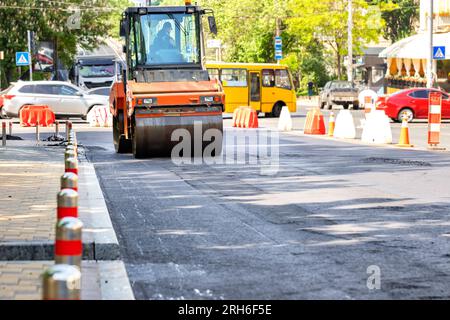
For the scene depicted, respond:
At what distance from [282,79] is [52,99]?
12.1m

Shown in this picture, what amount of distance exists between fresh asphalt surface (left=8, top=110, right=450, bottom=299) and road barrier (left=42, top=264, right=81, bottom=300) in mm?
3016

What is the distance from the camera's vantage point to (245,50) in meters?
85.6

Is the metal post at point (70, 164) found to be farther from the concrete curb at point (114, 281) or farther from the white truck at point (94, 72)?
the white truck at point (94, 72)

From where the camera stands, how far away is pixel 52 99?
40875mm

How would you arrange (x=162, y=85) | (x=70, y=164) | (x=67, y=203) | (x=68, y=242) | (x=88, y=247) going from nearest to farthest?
(x=68, y=242)
(x=67, y=203)
(x=70, y=164)
(x=88, y=247)
(x=162, y=85)

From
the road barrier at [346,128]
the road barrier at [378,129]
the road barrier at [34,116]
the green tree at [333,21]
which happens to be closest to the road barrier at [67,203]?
the road barrier at [378,129]

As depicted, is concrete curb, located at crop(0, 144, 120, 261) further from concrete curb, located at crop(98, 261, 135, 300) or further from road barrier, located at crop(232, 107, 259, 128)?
road barrier, located at crop(232, 107, 259, 128)

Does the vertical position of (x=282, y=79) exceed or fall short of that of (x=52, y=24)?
it falls short

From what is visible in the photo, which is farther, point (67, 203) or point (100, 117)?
point (100, 117)

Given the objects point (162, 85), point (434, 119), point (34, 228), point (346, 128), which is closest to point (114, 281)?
point (34, 228)

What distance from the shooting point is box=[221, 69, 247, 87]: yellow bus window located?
48.0 meters

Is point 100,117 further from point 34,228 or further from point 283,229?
point 34,228

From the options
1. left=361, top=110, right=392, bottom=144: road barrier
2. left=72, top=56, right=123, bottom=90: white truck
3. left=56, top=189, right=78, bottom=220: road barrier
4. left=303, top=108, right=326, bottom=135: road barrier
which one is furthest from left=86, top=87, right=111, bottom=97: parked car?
left=56, top=189, right=78, bottom=220: road barrier
